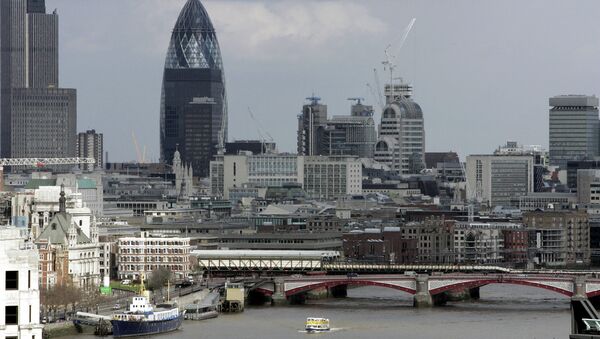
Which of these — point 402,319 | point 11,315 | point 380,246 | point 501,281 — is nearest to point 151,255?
point 501,281

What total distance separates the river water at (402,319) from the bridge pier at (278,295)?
1033mm

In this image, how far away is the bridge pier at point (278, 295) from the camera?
8675 centimetres

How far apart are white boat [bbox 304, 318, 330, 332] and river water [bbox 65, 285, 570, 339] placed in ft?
1.05

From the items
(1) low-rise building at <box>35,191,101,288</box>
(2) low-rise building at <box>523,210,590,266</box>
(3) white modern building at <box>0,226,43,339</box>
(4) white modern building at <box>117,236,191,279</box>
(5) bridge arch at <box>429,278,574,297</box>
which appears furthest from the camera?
(2) low-rise building at <box>523,210,590,266</box>

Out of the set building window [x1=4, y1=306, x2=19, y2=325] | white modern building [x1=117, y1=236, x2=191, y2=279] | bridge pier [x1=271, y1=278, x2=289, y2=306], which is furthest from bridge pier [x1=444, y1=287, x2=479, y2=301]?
building window [x1=4, y1=306, x2=19, y2=325]

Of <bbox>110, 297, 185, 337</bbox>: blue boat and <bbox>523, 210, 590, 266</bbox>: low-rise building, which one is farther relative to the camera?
<bbox>523, 210, 590, 266</bbox>: low-rise building

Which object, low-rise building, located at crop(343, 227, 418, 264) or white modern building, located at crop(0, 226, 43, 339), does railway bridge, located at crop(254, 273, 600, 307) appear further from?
white modern building, located at crop(0, 226, 43, 339)

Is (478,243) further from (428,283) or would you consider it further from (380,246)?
(428,283)

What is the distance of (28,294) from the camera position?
20.8m

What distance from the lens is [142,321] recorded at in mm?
65750

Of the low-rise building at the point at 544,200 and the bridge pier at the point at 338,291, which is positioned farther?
the low-rise building at the point at 544,200

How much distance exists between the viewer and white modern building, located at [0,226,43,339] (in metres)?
20.7

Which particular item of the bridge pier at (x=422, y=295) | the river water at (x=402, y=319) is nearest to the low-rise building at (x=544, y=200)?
the river water at (x=402, y=319)

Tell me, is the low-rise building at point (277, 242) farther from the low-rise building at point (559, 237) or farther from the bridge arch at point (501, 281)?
the bridge arch at point (501, 281)
